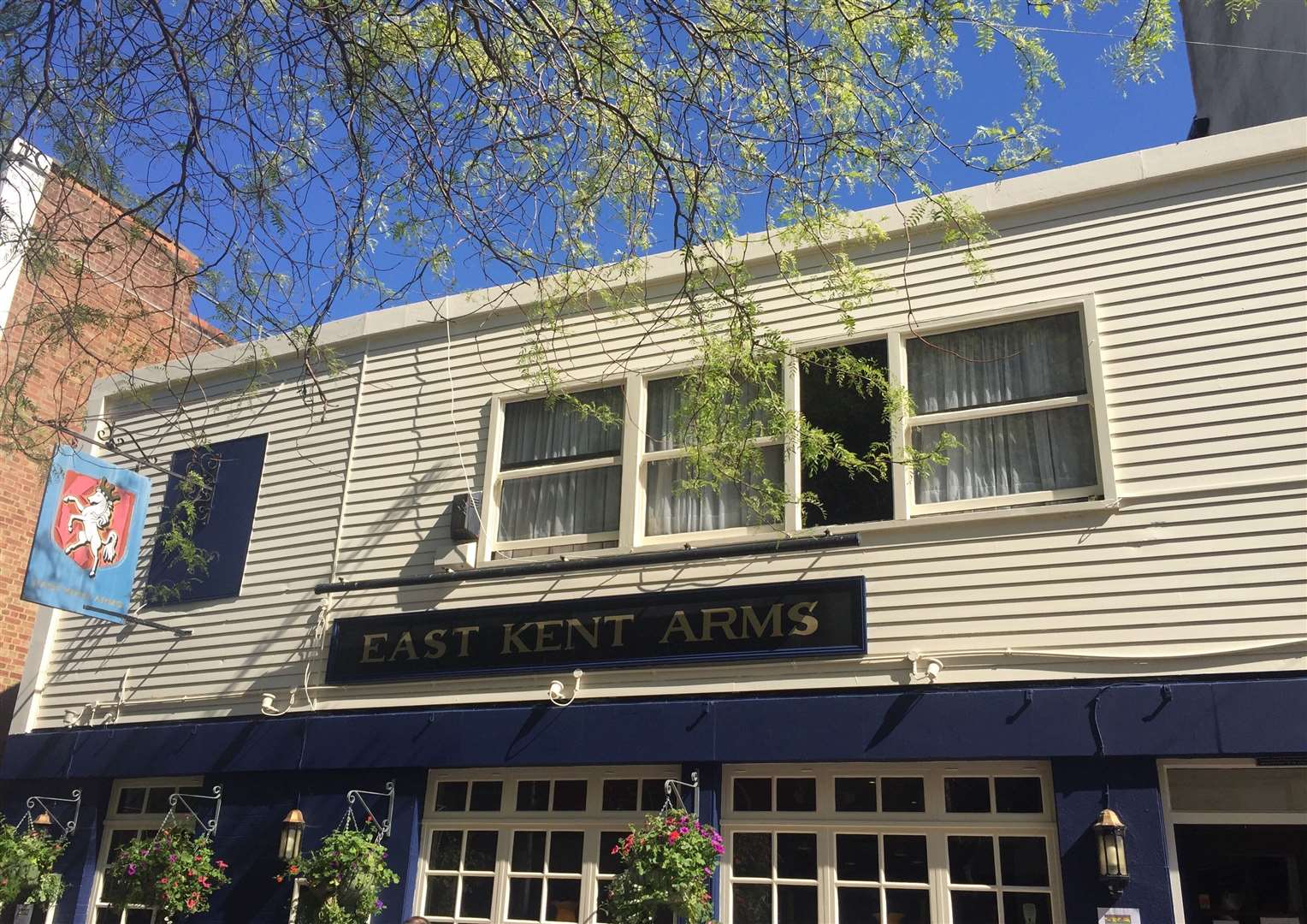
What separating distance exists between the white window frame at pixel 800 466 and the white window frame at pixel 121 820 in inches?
150

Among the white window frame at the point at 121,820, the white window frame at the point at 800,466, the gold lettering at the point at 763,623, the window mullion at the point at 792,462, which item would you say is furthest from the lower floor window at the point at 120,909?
the window mullion at the point at 792,462

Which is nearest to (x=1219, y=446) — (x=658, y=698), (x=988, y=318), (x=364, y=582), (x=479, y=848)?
(x=988, y=318)

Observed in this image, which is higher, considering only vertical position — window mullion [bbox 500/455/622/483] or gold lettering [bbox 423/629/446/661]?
window mullion [bbox 500/455/622/483]

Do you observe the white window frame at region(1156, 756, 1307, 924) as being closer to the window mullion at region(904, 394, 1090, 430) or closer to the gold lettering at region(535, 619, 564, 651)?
the window mullion at region(904, 394, 1090, 430)

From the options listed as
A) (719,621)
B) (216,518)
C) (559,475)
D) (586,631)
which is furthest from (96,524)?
(719,621)

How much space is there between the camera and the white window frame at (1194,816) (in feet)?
23.1

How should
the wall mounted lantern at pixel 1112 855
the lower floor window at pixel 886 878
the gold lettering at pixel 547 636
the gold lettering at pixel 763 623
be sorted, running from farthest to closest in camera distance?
1. the gold lettering at pixel 547 636
2. the gold lettering at pixel 763 623
3. the lower floor window at pixel 886 878
4. the wall mounted lantern at pixel 1112 855

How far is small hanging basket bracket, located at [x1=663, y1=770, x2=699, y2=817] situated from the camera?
8352mm

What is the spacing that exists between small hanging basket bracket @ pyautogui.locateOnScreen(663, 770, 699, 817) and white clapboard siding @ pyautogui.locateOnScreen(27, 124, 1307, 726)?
0.68m

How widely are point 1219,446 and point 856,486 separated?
252 centimetres

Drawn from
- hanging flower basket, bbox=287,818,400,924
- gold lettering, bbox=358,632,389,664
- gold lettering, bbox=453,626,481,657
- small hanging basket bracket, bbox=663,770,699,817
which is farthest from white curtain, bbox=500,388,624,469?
hanging flower basket, bbox=287,818,400,924

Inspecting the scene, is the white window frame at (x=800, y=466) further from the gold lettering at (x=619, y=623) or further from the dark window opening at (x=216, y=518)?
the dark window opening at (x=216, y=518)

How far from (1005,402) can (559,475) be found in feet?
12.7

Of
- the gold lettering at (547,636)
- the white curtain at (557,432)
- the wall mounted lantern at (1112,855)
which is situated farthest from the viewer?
the white curtain at (557,432)
